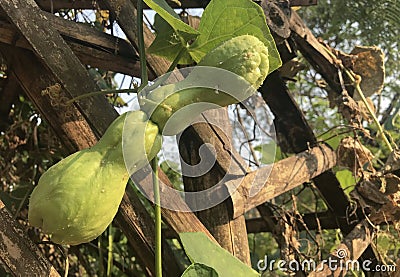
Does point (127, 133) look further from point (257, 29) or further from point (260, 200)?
point (260, 200)

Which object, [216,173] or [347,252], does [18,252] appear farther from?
[347,252]

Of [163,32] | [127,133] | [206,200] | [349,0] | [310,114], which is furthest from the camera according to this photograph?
[310,114]

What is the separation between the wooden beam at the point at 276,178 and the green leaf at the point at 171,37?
0.20m

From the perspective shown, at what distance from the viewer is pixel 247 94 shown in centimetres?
48

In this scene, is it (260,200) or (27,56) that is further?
(260,200)

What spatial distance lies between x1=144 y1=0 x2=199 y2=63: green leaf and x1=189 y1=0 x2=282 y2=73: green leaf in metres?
0.01

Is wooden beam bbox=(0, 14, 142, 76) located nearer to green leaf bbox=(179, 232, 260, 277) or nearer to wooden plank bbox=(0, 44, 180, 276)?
wooden plank bbox=(0, 44, 180, 276)

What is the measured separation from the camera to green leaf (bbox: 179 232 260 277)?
52 cm

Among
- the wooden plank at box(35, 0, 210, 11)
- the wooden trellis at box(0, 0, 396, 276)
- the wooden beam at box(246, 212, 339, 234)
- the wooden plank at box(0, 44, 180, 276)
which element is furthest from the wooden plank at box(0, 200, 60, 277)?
the wooden beam at box(246, 212, 339, 234)

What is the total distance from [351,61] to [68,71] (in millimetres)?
565

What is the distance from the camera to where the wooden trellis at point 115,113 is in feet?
1.92

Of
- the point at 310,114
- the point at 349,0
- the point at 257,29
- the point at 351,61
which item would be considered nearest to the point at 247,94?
the point at 257,29

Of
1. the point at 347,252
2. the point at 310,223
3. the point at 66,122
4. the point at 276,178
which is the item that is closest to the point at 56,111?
the point at 66,122

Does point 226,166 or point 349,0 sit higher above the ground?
point 349,0
